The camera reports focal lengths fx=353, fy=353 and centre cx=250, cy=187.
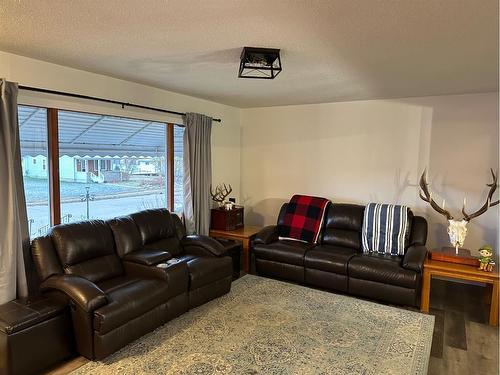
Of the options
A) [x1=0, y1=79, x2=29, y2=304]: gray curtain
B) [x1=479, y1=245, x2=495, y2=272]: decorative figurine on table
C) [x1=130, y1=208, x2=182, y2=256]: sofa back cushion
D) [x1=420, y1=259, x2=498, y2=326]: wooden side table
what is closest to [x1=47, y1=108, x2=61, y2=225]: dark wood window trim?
[x1=0, y1=79, x2=29, y2=304]: gray curtain

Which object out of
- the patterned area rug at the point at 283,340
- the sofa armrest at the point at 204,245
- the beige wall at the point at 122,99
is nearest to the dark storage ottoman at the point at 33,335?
the patterned area rug at the point at 283,340

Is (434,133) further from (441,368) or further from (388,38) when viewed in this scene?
(441,368)

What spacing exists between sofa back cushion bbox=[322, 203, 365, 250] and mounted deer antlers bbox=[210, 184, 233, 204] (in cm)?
155

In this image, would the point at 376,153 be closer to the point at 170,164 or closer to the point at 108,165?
the point at 170,164

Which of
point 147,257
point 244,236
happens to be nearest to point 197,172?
point 244,236

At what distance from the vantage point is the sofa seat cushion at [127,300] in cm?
253

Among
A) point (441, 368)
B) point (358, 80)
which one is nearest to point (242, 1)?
point (358, 80)

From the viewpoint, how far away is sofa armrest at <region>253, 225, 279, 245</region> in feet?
14.7

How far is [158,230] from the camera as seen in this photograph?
390 cm

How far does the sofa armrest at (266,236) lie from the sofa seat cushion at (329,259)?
59 centimetres

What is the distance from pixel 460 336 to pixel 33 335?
3437 millimetres

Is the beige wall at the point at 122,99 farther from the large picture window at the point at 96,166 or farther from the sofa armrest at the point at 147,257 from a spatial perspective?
the sofa armrest at the point at 147,257

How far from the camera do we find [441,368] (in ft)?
8.70

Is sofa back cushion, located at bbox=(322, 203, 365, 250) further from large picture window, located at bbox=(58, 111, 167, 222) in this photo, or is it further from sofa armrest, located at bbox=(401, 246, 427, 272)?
large picture window, located at bbox=(58, 111, 167, 222)
